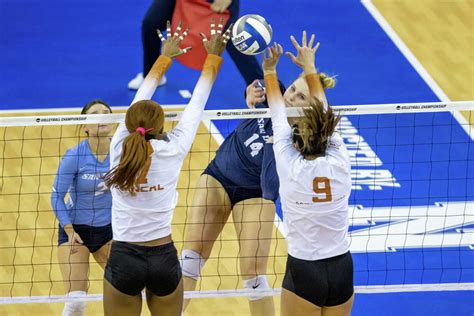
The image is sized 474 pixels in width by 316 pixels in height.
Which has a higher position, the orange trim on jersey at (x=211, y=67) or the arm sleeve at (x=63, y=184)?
the orange trim on jersey at (x=211, y=67)

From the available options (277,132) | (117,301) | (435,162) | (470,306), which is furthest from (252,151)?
(435,162)

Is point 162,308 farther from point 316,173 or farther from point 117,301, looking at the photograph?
point 316,173

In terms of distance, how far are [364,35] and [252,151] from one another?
23.5ft

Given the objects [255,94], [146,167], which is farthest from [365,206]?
[146,167]

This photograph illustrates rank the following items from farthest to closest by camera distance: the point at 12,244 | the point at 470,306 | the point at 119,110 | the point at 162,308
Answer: the point at 119,110 < the point at 12,244 < the point at 470,306 < the point at 162,308

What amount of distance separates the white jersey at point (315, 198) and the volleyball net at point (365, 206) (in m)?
1.09

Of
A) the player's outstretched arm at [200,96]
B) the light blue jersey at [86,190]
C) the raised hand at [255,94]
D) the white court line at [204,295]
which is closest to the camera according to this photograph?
the player's outstretched arm at [200,96]

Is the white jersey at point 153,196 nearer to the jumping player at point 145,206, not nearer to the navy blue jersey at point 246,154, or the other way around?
the jumping player at point 145,206

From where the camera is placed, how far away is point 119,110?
42.2 ft

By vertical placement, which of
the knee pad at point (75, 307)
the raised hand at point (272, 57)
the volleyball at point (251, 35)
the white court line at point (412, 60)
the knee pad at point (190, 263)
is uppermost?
the white court line at point (412, 60)

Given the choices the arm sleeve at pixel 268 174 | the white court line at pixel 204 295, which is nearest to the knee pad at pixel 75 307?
the white court line at pixel 204 295

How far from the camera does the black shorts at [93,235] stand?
329 inches

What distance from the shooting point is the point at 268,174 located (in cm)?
778

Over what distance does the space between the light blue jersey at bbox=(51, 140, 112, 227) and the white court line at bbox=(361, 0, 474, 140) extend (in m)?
5.50
